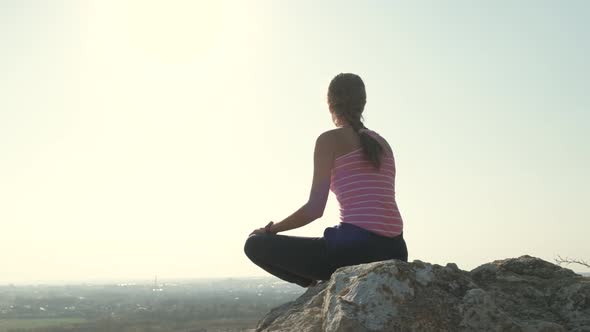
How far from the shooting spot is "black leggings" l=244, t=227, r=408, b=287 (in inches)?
179

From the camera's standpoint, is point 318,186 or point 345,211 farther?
point 318,186

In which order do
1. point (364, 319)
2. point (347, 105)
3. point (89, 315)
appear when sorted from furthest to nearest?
point (89, 315), point (347, 105), point (364, 319)

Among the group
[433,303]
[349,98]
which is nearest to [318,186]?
[349,98]

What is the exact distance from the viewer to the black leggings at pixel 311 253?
455 cm

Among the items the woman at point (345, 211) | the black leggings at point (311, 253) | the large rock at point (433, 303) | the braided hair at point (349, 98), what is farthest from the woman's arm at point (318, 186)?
the large rock at point (433, 303)

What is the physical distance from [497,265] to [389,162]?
49.6 inches

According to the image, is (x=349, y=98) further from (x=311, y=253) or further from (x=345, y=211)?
(x=311, y=253)

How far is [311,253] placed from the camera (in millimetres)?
4770

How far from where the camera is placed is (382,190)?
15.6ft

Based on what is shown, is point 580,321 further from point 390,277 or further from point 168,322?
point 168,322

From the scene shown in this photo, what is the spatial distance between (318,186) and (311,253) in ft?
1.93

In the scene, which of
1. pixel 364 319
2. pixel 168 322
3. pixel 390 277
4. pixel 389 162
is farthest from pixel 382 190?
pixel 168 322

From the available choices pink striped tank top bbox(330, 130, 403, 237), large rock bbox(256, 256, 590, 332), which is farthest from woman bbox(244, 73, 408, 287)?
large rock bbox(256, 256, 590, 332)

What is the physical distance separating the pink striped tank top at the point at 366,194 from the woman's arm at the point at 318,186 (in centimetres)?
10
